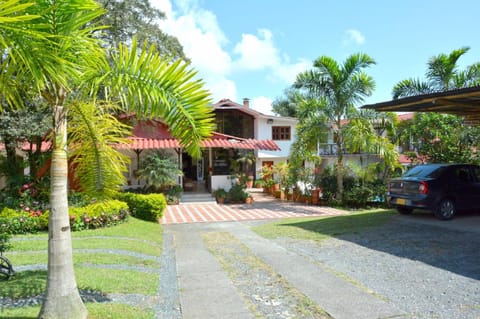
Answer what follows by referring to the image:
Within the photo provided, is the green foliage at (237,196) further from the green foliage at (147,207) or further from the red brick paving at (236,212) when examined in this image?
the green foliage at (147,207)

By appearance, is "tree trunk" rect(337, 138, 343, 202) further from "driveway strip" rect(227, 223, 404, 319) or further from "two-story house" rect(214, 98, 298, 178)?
"two-story house" rect(214, 98, 298, 178)

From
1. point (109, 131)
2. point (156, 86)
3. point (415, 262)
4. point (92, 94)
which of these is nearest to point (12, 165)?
point (109, 131)

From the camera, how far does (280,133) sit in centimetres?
2861

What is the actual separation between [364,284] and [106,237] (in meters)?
6.60

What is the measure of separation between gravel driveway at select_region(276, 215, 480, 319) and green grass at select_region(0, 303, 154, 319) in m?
3.29

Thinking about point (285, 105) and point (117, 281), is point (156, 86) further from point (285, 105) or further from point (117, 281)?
point (285, 105)

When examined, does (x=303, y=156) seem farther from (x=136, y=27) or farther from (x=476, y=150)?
(x=136, y=27)

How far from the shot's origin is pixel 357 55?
1563 centimetres

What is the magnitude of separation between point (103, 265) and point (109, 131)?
8.41 ft

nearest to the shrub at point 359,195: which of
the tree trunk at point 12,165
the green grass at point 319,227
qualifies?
the green grass at point 319,227

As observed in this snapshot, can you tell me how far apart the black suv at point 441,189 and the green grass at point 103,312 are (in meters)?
9.20

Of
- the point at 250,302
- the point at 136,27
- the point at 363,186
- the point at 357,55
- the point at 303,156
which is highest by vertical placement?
the point at 136,27

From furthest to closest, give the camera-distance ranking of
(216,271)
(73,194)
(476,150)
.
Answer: (476,150) → (73,194) → (216,271)

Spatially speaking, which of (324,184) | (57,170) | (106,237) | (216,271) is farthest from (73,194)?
(324,184)
